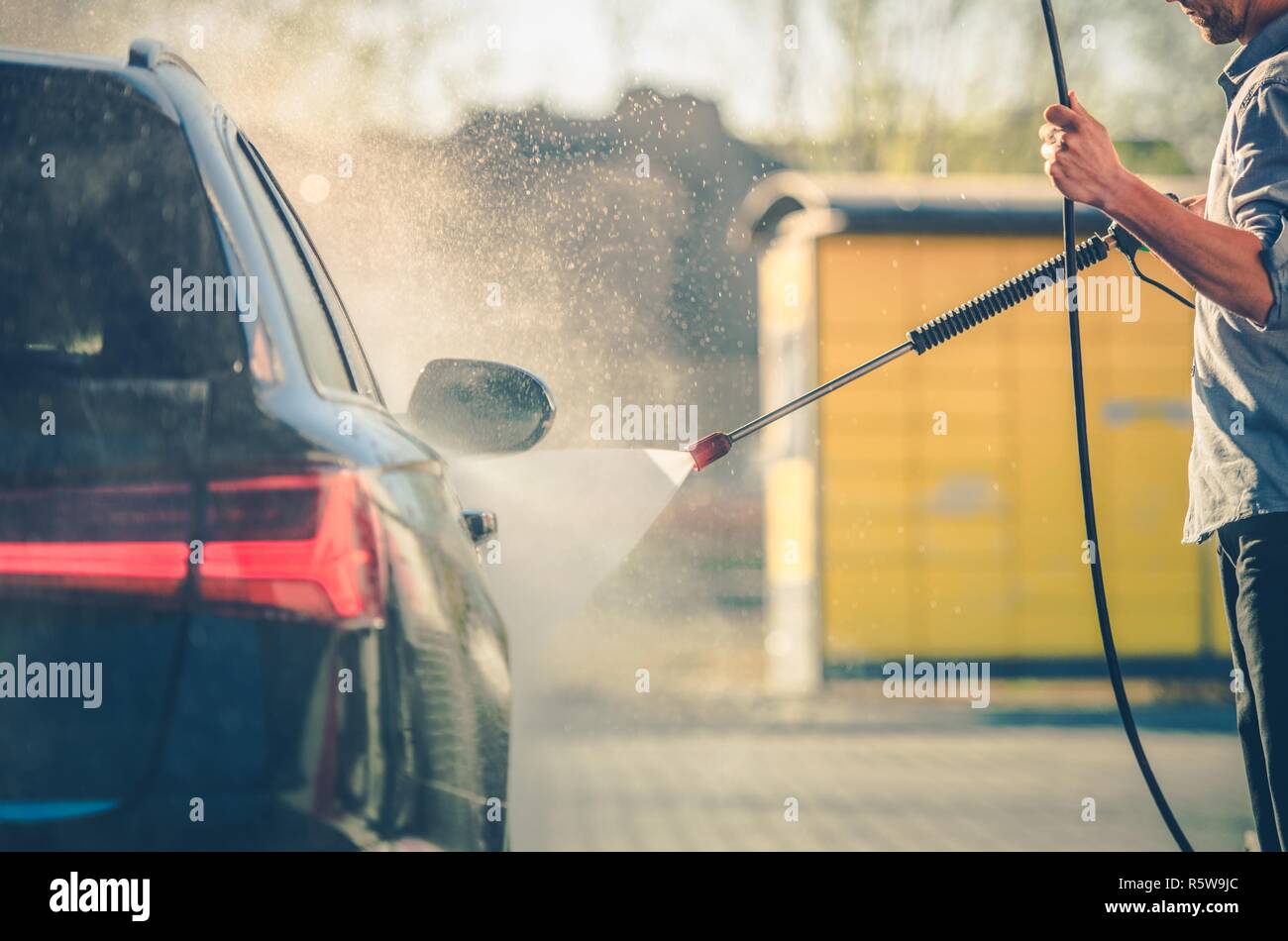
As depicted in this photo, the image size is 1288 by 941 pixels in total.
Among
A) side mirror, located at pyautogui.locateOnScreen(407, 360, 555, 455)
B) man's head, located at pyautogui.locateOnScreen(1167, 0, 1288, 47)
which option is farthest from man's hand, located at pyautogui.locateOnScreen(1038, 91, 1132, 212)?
side mirror, located at pyautogui.locateOnScreen(407, 360, 555, 455)

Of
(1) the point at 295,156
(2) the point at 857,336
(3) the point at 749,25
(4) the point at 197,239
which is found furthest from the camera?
(3) the point at 749,25

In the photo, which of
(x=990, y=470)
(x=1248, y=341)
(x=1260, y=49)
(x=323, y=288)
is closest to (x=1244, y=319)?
(x=1248, y=341)

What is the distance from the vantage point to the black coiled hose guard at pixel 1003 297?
2.72 meters

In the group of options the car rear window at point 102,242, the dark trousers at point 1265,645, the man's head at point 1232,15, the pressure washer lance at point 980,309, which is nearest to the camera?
the car rear window at point 102,242

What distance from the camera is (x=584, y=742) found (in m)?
8.48

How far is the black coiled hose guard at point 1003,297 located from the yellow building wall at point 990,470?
6.59 metres

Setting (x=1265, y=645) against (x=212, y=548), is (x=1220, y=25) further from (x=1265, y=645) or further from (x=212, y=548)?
(x=212, y=548)

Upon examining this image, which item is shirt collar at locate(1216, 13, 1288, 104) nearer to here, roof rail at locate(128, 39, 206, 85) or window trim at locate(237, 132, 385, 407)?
window trim at locate(237, 132, 385, 407)

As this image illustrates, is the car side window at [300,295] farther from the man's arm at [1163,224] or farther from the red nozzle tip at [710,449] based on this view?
the man's arm at [1163,224]

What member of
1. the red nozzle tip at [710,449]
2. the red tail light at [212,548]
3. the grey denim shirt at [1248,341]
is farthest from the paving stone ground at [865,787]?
the red tail light at [212,548]

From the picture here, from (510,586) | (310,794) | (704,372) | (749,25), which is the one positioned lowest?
(310,794)

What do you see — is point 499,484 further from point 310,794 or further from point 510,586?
point 310,794

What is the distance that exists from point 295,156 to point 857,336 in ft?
16.8
